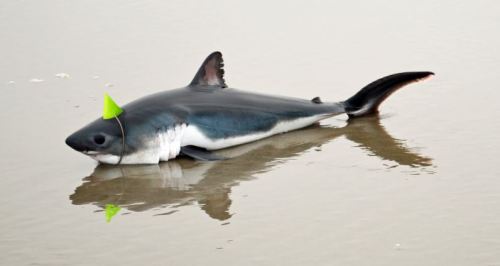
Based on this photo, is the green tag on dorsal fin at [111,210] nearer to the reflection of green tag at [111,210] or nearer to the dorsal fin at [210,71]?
the reflection of green tag at [111,210]

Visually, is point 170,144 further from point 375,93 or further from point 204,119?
point 375,93

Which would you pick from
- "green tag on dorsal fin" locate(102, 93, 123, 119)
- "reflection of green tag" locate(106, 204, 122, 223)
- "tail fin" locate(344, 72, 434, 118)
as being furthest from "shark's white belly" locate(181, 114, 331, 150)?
"reflection of green tag" locate(106, 204, 122, 223)

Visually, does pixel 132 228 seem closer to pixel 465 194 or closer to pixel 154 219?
pixel 154 219

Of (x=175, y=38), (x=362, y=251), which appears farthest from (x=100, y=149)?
(x=175, y=38)

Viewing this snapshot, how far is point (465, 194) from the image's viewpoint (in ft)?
21.0

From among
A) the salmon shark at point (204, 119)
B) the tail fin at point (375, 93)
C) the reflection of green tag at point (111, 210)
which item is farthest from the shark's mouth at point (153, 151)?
the tail fin at point (375, 93)

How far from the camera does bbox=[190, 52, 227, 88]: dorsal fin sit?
813 centimetres

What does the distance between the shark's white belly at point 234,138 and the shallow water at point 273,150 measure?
8cm

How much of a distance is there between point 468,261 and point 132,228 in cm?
213

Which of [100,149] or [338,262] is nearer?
[338,262]

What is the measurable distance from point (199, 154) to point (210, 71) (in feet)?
3.01

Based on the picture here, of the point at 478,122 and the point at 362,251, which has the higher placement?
the point at 478,122

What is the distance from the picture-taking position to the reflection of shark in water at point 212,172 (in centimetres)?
671

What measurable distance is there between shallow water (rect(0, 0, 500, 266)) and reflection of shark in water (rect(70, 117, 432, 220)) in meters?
0.02
